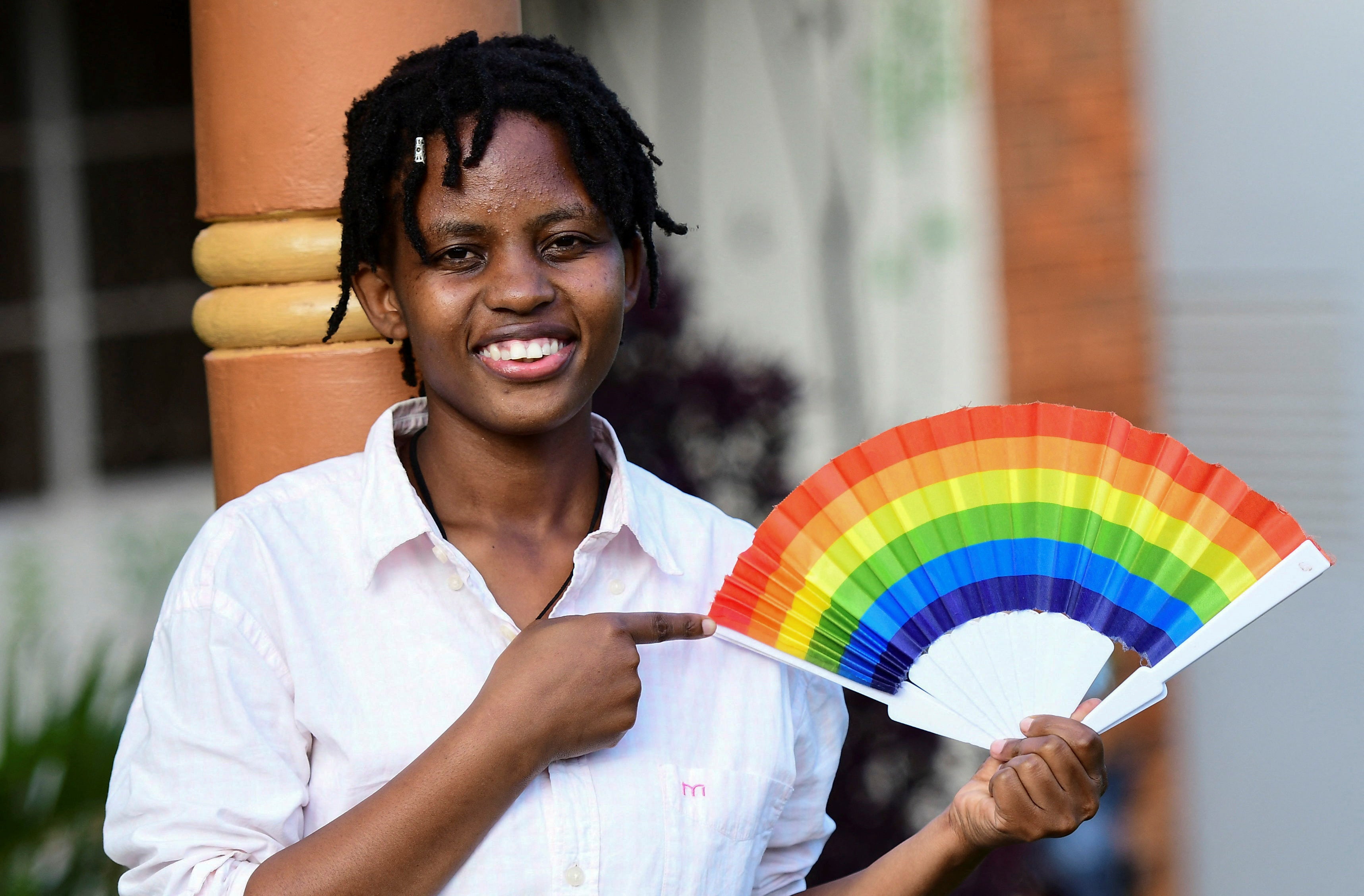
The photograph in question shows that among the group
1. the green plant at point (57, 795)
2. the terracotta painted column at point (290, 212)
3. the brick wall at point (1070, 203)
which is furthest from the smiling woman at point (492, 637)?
the brick wall at point (1070, 203)

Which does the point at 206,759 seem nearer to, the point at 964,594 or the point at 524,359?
the point at 524,359

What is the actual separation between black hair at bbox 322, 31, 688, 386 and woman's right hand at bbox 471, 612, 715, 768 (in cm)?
53

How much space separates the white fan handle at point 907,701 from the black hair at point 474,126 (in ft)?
1.98

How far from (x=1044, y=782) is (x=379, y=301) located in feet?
3.66

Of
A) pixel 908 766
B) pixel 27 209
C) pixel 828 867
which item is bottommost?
pixel 828 867

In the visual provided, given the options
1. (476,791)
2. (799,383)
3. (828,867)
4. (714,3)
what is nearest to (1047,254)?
(799,383)

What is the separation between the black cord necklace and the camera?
2004 millimetres

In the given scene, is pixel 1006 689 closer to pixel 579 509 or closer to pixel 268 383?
pixel 579 509

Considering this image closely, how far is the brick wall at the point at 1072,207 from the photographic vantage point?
3.96 metres

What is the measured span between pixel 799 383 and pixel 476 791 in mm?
2125

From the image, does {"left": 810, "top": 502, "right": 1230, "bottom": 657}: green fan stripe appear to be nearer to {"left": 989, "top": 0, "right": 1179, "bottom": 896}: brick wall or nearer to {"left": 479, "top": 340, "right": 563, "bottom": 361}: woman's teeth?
{"left": 479, "top": 340, "right": 563, "bottom": 361}: woman's teeth

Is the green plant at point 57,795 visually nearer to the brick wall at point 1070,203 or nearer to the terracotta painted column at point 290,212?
the terracotta painted column at point 290,212

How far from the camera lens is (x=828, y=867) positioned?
352 cm

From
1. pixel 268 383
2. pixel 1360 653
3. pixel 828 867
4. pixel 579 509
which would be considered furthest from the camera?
pixel 1360 653
